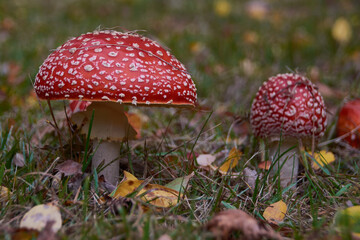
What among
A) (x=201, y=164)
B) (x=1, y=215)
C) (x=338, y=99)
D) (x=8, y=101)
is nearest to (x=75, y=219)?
(x=1, y=215)

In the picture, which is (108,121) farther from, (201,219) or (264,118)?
(264,118)

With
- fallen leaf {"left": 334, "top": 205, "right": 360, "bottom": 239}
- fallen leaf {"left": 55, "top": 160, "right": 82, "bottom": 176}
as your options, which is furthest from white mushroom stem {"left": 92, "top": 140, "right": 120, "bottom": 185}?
fallen leaf {"left": 334, "top": 205, "right": 360, "bottom": 239}

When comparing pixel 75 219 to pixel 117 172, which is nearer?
pixel 75 219

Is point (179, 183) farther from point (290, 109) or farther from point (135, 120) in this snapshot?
point (135, 120)

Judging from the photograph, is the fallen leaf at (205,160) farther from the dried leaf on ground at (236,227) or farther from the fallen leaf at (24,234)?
the fallen leaf at (24,234)

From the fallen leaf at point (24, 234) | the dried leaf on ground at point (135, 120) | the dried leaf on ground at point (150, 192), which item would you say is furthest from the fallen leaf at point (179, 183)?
the dried leaf on ground at point (135, 120)
